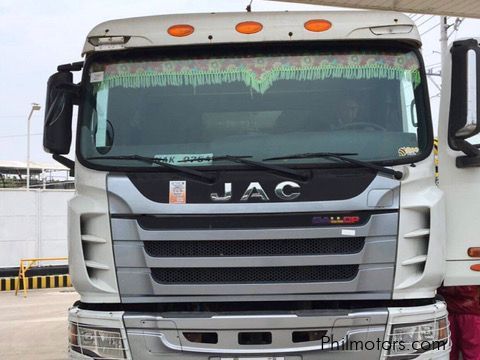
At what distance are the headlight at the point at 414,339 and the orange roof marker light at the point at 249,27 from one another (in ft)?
7.01

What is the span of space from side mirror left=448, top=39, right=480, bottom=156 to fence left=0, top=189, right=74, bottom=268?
1318cm

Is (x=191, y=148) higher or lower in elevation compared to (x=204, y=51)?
lower

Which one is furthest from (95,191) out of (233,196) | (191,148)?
(233,196)

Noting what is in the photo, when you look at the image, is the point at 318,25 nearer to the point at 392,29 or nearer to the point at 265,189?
the point at 392,29

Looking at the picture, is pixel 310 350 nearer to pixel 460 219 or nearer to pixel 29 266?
pixel 460 219

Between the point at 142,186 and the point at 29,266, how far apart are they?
12470 mm

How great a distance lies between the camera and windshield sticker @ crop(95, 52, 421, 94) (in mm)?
3764

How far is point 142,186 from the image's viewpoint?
3.51m

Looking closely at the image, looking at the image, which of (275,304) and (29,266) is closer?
(275,304)

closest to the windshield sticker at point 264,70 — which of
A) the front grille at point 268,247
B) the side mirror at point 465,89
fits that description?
the side mirror at point 465,89

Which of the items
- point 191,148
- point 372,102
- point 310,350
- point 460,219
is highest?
point 372,102

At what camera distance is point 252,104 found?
12.3ft

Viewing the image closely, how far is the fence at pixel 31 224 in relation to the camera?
48.8 feet

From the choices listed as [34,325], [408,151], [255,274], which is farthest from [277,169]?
[34,325]
